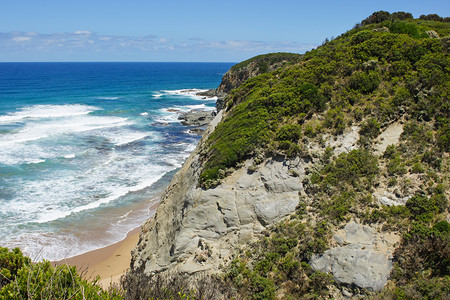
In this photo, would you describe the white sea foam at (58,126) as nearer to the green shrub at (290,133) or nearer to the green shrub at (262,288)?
the green shrub at (290,133)

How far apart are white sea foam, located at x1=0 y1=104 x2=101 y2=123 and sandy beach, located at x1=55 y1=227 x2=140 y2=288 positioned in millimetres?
38756

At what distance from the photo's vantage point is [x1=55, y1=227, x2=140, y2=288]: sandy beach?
16.2 meters

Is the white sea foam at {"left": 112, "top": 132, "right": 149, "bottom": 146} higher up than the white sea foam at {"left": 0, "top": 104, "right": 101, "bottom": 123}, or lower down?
lower down

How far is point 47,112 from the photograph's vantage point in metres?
54.1

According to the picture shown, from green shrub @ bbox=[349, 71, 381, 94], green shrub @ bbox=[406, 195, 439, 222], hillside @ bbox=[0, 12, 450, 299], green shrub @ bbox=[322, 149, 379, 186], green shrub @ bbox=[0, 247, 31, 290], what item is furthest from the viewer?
green shrub @ bbox=[349, 71, 381, 94]

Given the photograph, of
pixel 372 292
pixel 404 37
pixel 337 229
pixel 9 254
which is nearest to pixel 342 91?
pixel 404 37

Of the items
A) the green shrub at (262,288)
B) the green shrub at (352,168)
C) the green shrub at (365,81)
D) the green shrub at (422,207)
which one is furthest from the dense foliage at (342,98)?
the green shrub at (262,288)

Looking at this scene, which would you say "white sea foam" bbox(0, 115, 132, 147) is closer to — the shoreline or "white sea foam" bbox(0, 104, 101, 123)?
"white sea foam" bbox(0, 104, 101, 123)

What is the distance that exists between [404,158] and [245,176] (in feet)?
19.9

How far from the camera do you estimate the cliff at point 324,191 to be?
928cm

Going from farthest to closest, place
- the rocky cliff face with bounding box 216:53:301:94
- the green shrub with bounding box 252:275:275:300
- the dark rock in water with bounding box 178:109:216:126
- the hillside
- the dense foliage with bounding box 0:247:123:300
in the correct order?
the rocky cliff face with bounding box 216:53:301:94 → the dark rock in water with bounding box 178:109:216:126 → the green shrub with bounding box 252:275:275:300 → the hillside → the dense foliage with bounding box 0:247:123:300

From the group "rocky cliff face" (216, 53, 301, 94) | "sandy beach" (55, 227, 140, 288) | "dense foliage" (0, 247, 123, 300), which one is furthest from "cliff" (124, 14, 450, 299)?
"rocky cliff face" (216, 53, 301, 94)

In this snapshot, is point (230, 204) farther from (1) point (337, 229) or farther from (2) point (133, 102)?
(2) point (133, 102)

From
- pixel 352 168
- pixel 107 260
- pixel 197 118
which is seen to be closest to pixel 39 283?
pixel 352 168
